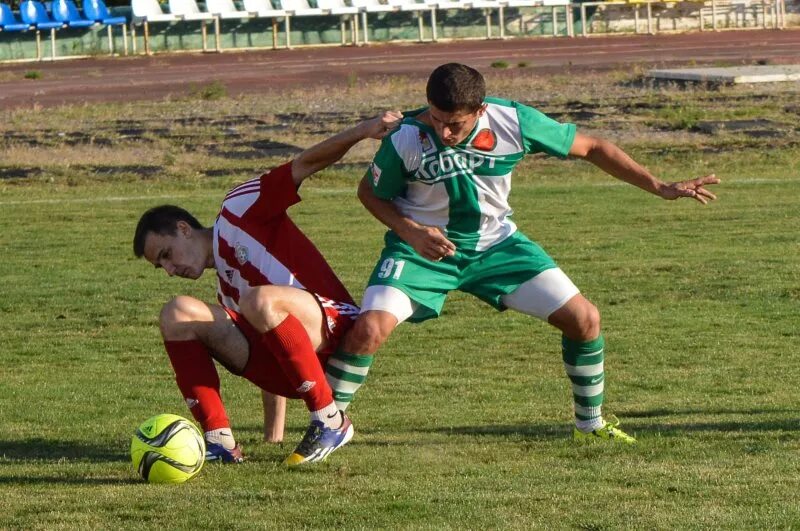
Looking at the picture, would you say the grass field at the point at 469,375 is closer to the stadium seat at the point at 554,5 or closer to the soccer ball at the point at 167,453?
the soccer ball at the point at 167,453

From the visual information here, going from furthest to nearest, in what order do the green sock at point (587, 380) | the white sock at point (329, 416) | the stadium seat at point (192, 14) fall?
the stadium seat at point (192, 14) → the green sock at point (587, 380) → the white sock at point (329, 416)

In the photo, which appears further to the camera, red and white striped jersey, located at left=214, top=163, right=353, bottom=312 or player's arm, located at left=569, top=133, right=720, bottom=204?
player's arm, located at left=569, top=133, right=720, bottom=204

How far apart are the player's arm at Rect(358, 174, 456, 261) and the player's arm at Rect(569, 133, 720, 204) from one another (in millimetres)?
785

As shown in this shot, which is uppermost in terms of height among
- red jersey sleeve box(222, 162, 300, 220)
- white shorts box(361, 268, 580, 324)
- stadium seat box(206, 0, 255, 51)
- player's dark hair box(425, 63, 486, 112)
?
stadium seat box(206, 0, 255, 51)

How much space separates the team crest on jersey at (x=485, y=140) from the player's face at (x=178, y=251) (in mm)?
1288

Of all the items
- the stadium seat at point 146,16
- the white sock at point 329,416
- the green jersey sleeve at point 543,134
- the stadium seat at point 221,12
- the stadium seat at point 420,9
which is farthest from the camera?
the stadium seat at point 420,9

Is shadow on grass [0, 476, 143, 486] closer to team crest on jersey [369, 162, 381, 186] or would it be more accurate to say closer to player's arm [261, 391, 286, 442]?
player's arm [261, 391, 286, 442]

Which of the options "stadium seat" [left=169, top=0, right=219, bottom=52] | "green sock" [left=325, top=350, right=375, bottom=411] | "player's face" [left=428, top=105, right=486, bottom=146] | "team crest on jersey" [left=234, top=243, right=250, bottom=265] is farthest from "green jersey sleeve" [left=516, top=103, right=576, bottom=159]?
"stadium seat" [left=169, top=0, right=219, bottom=52]

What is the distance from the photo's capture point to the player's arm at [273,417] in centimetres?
674

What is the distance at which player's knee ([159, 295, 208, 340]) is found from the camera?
612 centimetres

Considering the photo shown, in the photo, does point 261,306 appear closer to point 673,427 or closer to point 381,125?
point 381,125

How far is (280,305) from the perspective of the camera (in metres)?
6.11

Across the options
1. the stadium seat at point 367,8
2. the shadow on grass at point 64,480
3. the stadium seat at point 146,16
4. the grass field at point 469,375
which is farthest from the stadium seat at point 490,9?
the shadow on grass at point 64,480

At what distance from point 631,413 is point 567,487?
6.66 ft
